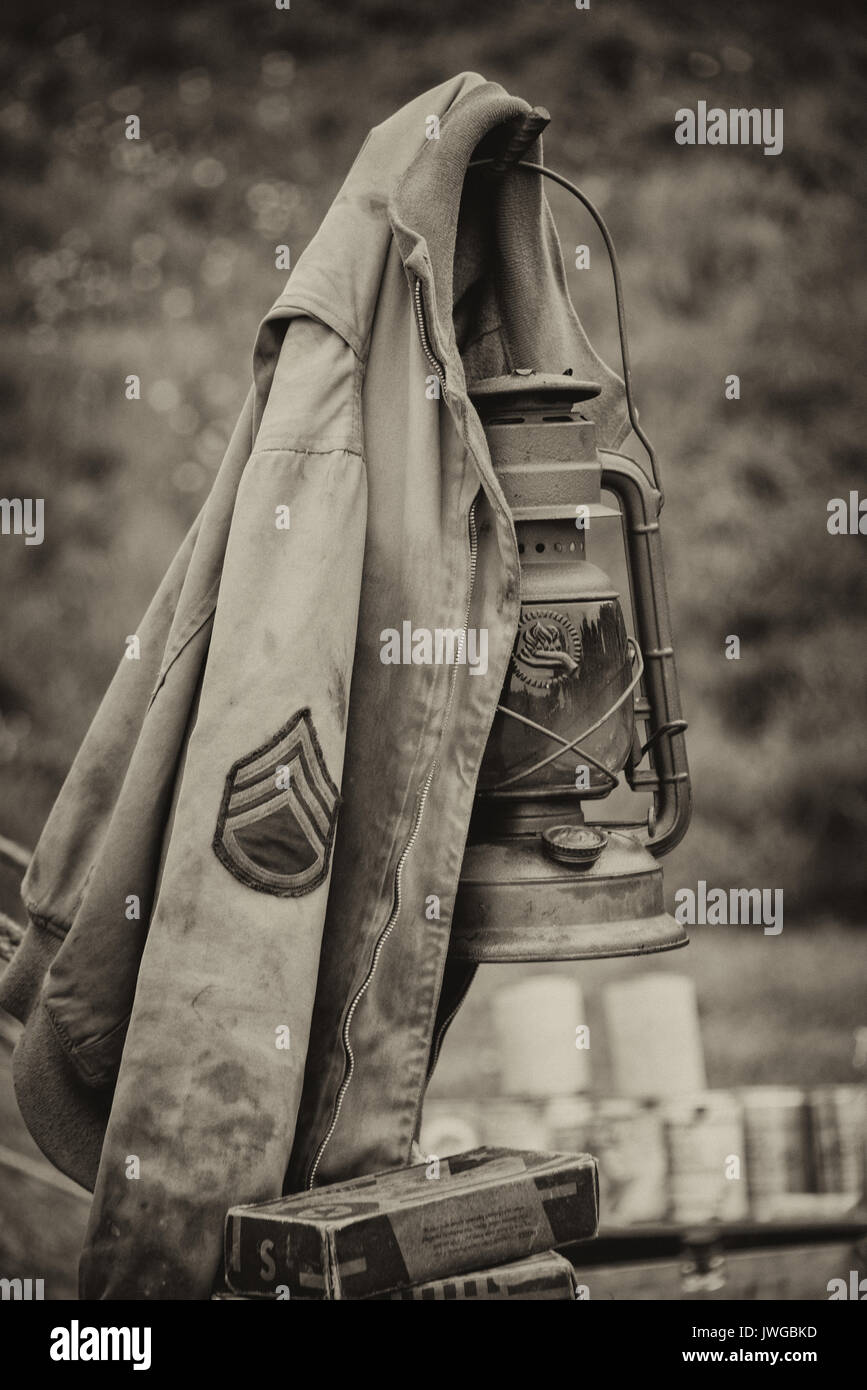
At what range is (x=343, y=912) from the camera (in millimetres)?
1579

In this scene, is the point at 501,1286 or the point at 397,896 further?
the point at 397,896

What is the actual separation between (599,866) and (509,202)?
0.79 m

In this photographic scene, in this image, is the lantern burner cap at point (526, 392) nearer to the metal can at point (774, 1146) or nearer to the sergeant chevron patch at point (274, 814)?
the sergeant chevron patch at point (274, 814)

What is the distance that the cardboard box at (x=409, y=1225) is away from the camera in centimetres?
132

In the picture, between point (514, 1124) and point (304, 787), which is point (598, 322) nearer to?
point (514, 1124)

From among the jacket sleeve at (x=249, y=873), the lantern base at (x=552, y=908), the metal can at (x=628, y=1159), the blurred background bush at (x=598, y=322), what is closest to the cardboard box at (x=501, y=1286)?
the jacket sleeve at (x=249, y=873)

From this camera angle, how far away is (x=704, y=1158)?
9.56ft

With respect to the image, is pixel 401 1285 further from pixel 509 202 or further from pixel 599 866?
pixel 509 202

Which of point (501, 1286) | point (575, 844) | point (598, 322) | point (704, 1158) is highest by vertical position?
point (598, 322)

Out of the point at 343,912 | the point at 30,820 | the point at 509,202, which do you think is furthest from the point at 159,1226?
the point at 30,820

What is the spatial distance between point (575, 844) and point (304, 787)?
0.31 m

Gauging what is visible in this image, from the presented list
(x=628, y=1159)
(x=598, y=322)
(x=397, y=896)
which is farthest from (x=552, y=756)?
(x=598, y=322)

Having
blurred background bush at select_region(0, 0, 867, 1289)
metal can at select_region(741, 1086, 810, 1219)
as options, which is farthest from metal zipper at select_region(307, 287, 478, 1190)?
blurred background bush at select_region(0, 0, 867, 1289)

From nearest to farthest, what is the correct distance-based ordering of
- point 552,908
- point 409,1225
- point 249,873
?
point 409,1225 → point 249,873 → point 552,908
